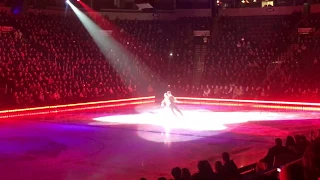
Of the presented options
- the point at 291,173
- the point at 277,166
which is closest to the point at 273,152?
the point at 277,166

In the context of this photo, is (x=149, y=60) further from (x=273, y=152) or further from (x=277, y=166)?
(x=277, y=166)

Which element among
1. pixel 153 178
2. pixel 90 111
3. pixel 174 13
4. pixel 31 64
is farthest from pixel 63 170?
pixel 174 13

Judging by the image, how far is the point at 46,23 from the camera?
33000 mm

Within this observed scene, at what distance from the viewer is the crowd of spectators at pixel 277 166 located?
3.93m

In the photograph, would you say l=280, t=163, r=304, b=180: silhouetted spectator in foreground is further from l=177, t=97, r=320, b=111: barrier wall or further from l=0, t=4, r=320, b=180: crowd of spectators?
l=177, t=97, r=320, b=111: barrier wall

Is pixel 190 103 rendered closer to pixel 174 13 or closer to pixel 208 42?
pixel 208 42

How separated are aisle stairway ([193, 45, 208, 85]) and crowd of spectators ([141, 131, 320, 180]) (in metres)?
25.1

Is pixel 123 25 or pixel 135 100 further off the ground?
pixel 123 25

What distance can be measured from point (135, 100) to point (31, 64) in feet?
23.5

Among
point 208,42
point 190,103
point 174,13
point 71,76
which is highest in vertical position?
point 174,13

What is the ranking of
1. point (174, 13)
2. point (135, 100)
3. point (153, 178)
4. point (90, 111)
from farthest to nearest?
point (174, 13)
point (135, 100)
point (90, 111)
point (153, 178)

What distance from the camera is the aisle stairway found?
34.2 meters

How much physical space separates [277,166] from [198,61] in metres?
29.1

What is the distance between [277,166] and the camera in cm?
697
